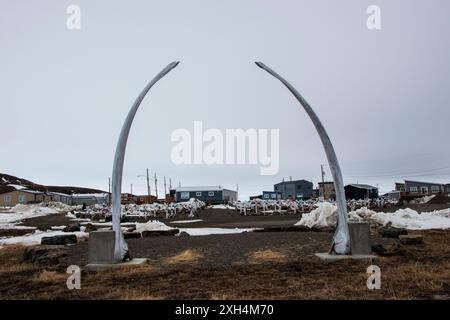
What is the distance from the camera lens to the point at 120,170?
1135 cm

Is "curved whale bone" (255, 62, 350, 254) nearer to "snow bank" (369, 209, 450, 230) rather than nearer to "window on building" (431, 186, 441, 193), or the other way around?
"snow bank" (369, 209, 450, 230)

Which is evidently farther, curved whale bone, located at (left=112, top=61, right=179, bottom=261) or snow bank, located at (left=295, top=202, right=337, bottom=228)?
snow bank, located at (left=295, top=202, right=337, bottom=228)

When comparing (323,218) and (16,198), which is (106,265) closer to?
(323,218)

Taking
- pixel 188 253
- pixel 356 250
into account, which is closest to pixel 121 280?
pixel 188 253

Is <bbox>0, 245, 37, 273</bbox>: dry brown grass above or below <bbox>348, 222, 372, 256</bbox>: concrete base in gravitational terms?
below

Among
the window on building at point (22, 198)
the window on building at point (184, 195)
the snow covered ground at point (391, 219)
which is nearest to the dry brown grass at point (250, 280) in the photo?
the snow covered ground at point (391, 219)

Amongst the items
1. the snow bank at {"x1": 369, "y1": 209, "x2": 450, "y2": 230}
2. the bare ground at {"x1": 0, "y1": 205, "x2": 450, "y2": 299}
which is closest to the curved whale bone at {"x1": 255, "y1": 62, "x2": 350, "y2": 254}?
the bare ground at {"x1": 0, "y1": 205, "x2": 450, "y2": 299}

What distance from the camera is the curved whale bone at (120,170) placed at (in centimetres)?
1090

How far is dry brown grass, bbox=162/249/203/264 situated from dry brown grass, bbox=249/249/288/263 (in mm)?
1703

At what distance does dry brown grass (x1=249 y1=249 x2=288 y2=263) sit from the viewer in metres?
11.4

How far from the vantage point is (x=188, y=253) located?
12430 mm
